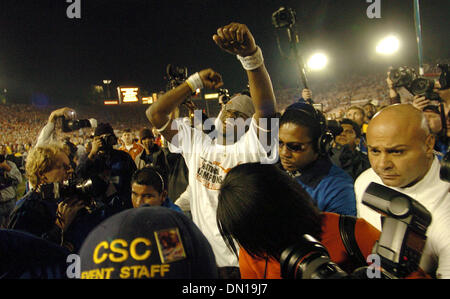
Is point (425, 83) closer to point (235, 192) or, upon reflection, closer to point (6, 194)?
point (235, 192)

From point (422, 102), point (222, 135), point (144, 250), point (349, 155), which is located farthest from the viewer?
point (349, 155)

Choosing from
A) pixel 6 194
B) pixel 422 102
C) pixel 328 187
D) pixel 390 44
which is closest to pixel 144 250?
pixel 328 187

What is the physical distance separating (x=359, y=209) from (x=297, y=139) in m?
0.64

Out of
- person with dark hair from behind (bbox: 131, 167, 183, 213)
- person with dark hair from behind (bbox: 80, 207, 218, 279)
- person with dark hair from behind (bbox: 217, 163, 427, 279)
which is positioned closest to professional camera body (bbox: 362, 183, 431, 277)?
person with dark hair from behind (bbox: 217, 163, 427, 279)

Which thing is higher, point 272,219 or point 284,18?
point 284,18

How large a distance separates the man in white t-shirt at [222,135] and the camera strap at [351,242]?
3.21 ft

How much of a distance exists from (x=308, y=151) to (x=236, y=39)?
98 centimetres

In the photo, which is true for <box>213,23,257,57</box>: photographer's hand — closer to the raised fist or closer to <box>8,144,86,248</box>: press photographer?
the raised fist

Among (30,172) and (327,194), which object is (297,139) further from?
(30,172)

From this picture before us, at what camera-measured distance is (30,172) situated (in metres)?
2.27

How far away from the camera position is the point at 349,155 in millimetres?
3354

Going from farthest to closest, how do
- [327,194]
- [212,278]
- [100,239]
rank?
[327,194] → [212,278] → [100,239]

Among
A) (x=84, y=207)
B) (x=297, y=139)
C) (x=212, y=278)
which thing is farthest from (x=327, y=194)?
(x=84, y=207)

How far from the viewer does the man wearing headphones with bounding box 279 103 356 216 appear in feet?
6.06
